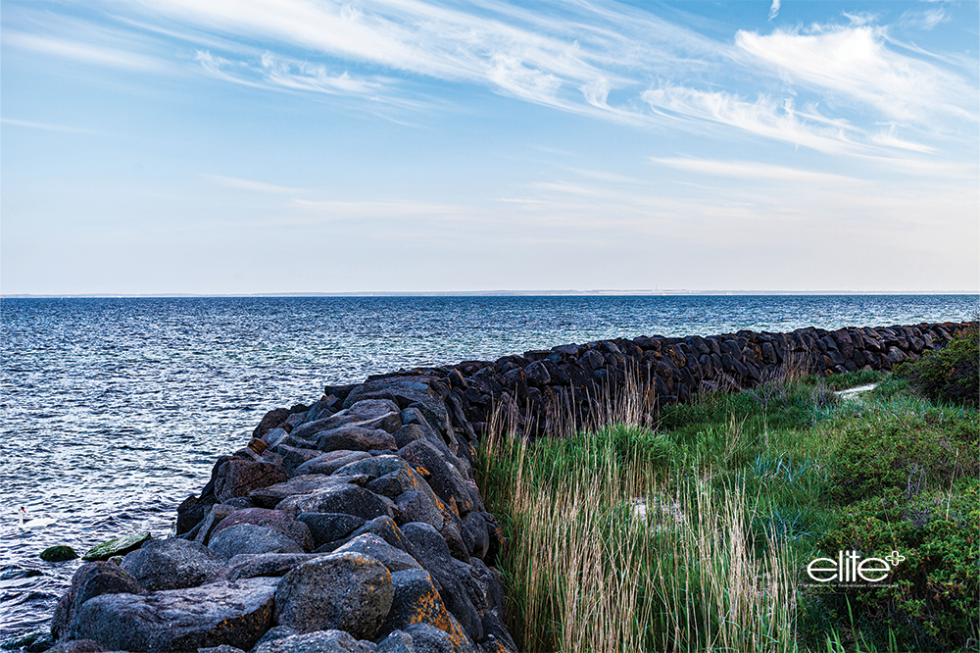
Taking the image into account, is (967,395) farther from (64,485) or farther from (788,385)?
(64,485)

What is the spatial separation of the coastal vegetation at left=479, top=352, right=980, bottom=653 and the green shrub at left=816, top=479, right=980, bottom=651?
0.01 meters

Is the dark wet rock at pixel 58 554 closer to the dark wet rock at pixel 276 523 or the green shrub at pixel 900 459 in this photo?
the dark wet rock at pixel 276 523

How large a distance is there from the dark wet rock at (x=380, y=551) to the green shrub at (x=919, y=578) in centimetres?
243

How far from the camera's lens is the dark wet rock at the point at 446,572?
287 centimetres

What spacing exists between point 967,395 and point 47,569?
11.5 m

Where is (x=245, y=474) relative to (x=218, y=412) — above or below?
above

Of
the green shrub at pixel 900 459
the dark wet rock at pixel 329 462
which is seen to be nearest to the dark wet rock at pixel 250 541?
the dark wet rock at pixel 329 462

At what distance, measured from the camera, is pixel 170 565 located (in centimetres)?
261

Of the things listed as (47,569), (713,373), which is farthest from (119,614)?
(713,373)

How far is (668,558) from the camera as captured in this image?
173 inches

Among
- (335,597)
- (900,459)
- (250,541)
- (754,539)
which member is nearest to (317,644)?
(335,597)

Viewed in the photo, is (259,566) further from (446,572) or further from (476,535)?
(476,535)

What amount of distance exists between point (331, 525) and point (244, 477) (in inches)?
48.7

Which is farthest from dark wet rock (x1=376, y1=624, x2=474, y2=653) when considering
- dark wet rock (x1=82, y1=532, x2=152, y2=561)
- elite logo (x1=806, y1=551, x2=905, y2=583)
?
dark wet rock (x1=82, y1=532, x2=152, y2=561)
